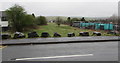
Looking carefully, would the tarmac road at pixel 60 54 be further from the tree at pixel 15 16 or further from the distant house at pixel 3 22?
the distant house at pixel 3 22

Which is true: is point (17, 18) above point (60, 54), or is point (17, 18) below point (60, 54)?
above

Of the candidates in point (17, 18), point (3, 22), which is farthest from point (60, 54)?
point (3, 22)

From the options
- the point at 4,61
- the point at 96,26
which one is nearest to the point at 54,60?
the point at 4,61

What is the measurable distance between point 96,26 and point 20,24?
13331mm

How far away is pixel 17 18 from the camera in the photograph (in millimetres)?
20219

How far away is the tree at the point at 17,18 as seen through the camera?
20.0 metres

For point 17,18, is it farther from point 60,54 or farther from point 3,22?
point 60,54

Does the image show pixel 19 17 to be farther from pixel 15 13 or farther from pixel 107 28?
pixel 107 28

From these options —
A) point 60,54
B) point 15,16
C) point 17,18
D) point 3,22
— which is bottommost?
point 60,54

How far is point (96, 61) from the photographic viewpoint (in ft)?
14.5

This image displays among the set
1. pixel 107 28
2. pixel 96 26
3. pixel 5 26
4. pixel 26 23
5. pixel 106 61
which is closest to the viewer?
pixel 106 61

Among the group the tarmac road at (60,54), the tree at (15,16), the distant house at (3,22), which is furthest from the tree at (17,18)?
the tarmac road at (60,54)

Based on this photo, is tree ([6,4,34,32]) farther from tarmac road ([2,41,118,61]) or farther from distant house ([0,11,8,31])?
tarmac road ([2,41,118,61])

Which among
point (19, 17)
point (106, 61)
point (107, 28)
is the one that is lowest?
point (106, 61)
